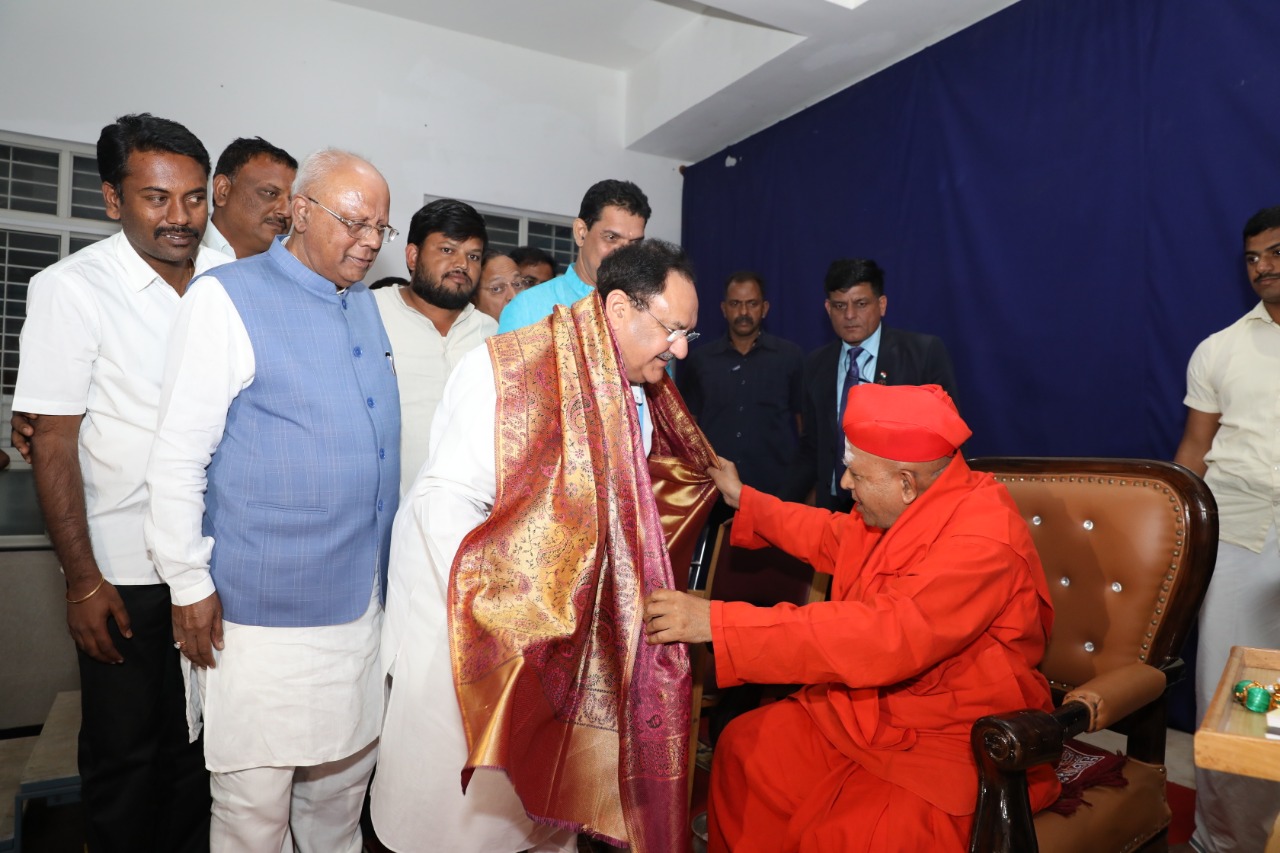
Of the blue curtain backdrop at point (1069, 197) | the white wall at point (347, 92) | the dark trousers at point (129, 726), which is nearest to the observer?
the dark trousers at point (129, 726)

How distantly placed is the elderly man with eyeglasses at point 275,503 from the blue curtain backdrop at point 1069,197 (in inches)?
131

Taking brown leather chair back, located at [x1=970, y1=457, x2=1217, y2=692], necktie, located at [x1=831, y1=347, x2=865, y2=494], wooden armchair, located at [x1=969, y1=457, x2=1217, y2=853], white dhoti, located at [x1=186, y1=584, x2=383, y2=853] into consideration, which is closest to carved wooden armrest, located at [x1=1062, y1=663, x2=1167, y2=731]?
wooden armchair, located at [x1=969, y1=457, x2=1217, y2=853]

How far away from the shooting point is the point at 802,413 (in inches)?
169

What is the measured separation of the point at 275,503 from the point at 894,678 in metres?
1.35

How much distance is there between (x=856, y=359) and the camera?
12.9ft

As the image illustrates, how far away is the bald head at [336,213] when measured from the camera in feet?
6.19

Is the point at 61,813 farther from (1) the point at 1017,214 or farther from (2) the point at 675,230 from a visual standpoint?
(2) the point at 675,230

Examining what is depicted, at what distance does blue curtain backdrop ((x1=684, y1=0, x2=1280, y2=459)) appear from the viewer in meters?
3.43

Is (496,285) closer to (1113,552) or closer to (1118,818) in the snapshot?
(1113,552)

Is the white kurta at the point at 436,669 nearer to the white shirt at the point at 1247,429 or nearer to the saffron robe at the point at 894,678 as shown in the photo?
the saffron robe at the point at 894,678

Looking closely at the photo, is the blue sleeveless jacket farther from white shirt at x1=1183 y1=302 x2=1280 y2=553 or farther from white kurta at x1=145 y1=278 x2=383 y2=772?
white shirt at x1=1183 y1=302 x2=1280 y2=553

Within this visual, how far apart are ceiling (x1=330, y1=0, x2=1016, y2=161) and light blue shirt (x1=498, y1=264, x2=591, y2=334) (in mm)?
2322

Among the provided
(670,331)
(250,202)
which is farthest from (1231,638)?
(250,202)

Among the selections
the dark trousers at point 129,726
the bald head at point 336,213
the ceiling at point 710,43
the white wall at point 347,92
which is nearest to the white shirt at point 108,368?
the dark trousers at point 129,726
